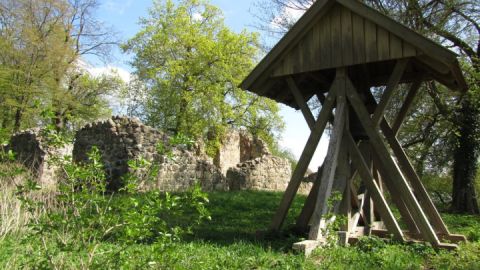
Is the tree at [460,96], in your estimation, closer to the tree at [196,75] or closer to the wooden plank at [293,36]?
the wooden plank at [293,36]

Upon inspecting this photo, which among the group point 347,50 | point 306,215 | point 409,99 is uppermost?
point 347,50

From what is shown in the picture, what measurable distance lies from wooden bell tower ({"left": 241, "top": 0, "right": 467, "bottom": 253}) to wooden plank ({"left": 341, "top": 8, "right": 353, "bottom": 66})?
0.05 ft

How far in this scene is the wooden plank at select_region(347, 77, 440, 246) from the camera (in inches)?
221

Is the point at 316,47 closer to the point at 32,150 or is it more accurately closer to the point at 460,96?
the point at 460,96

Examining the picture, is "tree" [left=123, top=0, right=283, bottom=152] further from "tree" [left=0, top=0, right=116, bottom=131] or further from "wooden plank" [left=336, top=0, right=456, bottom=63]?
"wooden plank" [left=336, top=0, right=456, bottom=63]

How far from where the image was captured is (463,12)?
13000mm

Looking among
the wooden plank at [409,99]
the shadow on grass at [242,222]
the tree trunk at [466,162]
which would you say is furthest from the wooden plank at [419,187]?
the tree trunk at [466,162]

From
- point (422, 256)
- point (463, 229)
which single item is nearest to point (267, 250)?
point (422, 256)

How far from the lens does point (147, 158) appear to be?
45.6ft

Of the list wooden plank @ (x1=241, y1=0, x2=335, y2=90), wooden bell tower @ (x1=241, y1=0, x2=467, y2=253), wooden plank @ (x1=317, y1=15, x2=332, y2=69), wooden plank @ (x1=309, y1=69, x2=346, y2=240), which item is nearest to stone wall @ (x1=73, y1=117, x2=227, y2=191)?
wooden plank @ (x1=241, y1=0, x2=335, y2=90)

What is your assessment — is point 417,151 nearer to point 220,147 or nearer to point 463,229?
point 463,229

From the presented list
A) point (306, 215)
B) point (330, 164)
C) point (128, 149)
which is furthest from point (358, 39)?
point (128, 149)

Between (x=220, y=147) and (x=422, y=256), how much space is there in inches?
818

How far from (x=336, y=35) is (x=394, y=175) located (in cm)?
226
